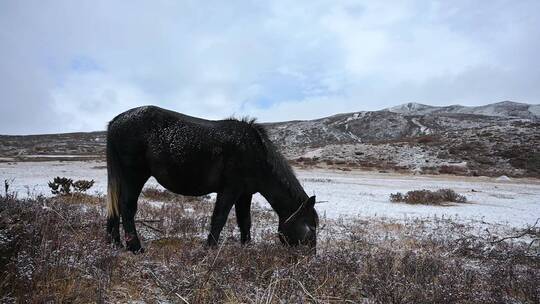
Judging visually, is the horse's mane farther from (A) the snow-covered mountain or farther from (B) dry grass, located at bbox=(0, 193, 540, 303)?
(A) the snow-covered mountain

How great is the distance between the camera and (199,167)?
5414mm

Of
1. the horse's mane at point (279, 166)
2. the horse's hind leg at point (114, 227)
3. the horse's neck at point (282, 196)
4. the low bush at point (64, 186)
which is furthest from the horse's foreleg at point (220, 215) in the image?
the low bush at point (64, 186)

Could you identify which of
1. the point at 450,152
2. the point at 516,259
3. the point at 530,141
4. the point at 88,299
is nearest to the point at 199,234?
the point at 88,299

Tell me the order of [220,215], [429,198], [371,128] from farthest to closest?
[371,128], [429,198], [220,215]

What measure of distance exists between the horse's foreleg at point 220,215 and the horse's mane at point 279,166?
73 cm

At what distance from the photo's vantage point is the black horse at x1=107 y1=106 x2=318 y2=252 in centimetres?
537

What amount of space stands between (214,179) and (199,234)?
1723mm

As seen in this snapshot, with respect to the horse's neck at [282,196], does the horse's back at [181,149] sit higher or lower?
higher

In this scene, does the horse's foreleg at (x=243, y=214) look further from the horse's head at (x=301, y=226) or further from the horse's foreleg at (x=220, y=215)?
the horse's head at (x=301, y=226)

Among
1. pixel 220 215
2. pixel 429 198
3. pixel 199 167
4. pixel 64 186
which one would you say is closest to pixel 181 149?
pixel 199 167

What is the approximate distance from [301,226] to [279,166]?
954 mm

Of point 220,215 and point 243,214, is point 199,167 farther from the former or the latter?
point 243,214

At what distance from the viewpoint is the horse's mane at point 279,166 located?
5.58 m

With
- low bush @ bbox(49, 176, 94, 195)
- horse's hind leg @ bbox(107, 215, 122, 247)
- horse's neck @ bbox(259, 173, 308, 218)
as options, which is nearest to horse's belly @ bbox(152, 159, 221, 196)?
horse's neck @ bbox(259, 173, 308, 218)
